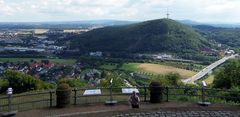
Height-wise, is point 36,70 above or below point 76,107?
below

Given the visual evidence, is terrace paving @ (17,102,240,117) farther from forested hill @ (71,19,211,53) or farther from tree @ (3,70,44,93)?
forested hill @ (71,19,211,53)

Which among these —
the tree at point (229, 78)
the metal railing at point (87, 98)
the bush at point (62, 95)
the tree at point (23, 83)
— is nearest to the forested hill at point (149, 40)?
the tree at point (229, 78)

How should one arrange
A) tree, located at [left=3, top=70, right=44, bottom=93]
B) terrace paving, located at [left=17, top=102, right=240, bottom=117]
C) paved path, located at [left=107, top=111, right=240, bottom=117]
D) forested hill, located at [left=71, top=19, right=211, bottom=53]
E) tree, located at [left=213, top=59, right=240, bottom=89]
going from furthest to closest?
forested hill, located at [left=71, top=19, right=211, bottom=53] → tree, located at [left=3, top=70, right=44, bottom=93] → tree, located at [left=213, top=59, right=240, bottom=89] → terrace paving, located at [left=17, top=102, right=240, bottom=117] → paved path, located at [left=107, top=111, right=240, bottom=117]

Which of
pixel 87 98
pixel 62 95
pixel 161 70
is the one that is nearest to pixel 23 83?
pixel 87 98

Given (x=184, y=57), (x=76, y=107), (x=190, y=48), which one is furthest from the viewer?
(x=190, y=48)

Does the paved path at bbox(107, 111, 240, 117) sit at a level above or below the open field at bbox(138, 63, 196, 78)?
above

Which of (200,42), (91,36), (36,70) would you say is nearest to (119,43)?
(91,36)

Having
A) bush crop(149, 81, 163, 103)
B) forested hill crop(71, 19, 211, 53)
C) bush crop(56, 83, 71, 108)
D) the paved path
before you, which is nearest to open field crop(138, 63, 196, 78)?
forested hill crop(71, 19, 211, 53)

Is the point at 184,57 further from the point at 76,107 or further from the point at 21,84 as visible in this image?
the point at 76,107
